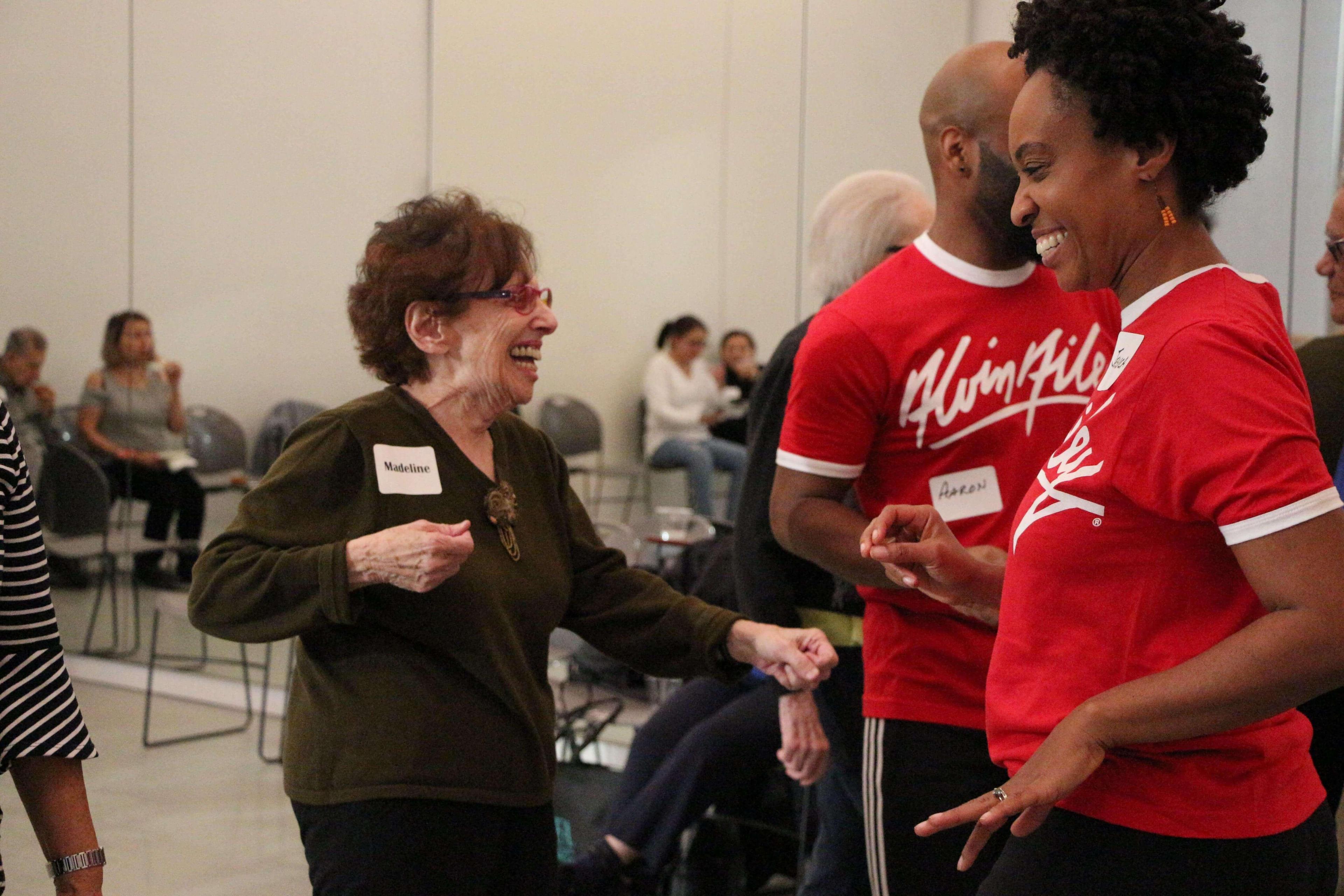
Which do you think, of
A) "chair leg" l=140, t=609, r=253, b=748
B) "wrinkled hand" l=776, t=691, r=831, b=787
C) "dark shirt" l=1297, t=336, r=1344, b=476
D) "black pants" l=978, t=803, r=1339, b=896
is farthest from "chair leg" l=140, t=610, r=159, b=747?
"black pants" l=978, t=803, r=1339, b=896

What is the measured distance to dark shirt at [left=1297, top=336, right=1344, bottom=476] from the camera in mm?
1877

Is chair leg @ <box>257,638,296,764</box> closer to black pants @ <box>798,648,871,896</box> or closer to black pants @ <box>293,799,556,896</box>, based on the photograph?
black pants @ <box>798,648,871,896</box>

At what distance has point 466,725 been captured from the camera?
1.67 meters

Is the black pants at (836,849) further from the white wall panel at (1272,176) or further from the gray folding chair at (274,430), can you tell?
the gray folding chair at (274,430)

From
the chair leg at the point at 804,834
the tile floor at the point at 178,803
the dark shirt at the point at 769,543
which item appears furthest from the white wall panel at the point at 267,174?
the dark shirt at the point at 769,543

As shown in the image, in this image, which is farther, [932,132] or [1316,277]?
[1316,277]

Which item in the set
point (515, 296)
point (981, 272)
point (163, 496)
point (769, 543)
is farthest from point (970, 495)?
point (163, 496)

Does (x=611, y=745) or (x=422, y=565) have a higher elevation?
(x=422, y=565)

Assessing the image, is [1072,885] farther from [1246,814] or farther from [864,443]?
[864,443]

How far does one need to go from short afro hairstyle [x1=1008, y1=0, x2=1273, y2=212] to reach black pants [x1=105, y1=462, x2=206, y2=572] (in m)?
5.18

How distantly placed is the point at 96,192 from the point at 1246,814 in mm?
5449

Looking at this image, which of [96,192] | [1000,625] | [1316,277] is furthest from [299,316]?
[1000,625]

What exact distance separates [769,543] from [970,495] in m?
0.57

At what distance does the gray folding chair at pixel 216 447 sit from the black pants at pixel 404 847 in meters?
4.47
